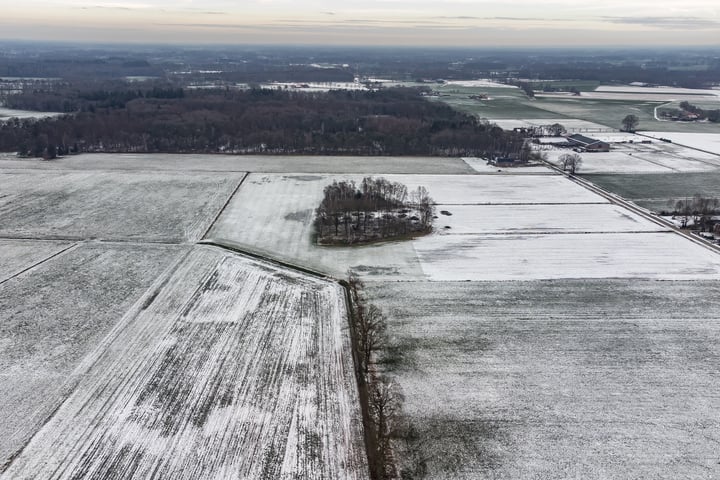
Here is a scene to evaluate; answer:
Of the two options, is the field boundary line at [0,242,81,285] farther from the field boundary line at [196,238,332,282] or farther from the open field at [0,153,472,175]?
the open field at [0,153,472,175]

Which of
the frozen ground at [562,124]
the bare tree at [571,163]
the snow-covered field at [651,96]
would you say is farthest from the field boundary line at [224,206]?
the snow-covered field at [651,96]

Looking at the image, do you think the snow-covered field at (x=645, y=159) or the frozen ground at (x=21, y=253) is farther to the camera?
the snow-covered field at (x=645, y=159)

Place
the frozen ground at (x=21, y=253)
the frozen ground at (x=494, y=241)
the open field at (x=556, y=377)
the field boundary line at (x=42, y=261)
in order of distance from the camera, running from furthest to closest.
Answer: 1. the frozen ground at (x=494, y=241)
2. the frozen ground at (x=21, y=253)
3. the field boundary line at (x=42, y=261)
4. the open field at (x=556, y=377)

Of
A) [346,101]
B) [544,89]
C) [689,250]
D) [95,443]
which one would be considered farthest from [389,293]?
[544,89]

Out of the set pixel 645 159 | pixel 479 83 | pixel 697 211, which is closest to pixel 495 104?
pixel 645 159

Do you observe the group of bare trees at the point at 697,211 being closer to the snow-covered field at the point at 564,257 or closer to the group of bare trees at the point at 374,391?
the snow-covered field at the point at 564,257
